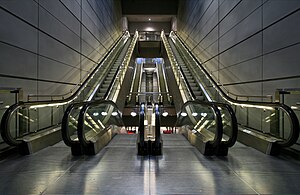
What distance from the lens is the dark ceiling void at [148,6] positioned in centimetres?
2009

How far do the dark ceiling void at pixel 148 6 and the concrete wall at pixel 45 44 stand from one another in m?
11.6

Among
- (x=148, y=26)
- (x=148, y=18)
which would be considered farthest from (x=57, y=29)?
(x=148, y=26)

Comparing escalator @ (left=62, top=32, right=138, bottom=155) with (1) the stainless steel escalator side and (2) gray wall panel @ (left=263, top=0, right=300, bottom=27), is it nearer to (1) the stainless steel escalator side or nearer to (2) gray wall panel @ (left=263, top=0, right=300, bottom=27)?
(1) the stainless steel escalator side

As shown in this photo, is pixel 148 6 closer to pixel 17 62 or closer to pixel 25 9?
pixel 25 9

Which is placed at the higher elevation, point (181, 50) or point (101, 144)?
point (181, 50)

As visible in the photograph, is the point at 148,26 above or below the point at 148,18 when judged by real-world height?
below

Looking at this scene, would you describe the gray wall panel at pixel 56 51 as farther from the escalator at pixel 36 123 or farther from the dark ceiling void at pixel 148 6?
the dark ceiling void at pixel 148 6

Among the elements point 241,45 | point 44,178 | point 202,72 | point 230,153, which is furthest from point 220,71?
point 44,178

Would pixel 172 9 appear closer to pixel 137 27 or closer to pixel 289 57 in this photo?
pixel 137 27

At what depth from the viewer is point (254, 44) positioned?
5312 millimetres

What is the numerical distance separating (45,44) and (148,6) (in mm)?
16705

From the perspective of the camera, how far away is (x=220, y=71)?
Result: 26.1 feet

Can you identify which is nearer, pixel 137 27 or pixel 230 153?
pixel 230 153

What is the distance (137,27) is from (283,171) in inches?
905
